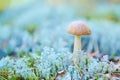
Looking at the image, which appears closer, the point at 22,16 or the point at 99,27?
the point at 99,27

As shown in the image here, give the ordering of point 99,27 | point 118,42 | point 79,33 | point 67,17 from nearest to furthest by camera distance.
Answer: point 79,33, point 118,42, point 99,27, point 67,17

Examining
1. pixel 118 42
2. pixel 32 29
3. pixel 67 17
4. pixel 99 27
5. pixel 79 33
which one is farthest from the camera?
pixel 67 17

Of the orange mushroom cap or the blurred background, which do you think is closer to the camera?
the orange mushroom cap

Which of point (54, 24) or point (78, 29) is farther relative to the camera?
point (54, 24)

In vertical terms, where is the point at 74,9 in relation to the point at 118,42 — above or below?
above

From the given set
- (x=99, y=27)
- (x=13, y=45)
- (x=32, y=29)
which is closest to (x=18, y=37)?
(x=13, y=45)

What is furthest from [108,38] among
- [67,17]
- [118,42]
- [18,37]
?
[67,17]

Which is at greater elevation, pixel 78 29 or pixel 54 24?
pixel 54 24

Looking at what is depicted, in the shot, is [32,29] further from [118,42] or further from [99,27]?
[118,42]
